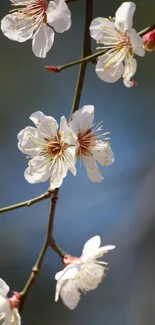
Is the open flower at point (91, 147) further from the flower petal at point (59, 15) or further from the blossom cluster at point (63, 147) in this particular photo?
the flower petal at point (59, 15)

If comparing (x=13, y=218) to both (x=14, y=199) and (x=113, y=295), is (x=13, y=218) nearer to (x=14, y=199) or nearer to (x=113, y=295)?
(x=14, y=199)

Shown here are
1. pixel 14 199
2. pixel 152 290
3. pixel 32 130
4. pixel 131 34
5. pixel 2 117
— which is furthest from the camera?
pixel 2 117

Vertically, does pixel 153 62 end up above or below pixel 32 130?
above

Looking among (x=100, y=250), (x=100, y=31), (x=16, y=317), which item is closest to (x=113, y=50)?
(x=100, y=31)

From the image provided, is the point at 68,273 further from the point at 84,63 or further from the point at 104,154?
the point at 84,63

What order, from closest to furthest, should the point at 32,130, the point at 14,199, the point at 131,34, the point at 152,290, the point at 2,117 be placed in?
the point at 131,34
the point at 32,130
the point at 152,290
the point at 14,199
the point at 2,117

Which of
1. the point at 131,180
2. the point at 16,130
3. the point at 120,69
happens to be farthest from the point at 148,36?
the point at 16,130

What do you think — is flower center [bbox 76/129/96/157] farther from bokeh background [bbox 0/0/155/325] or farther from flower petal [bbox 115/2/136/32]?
bokeh background [bbox 0/0/155/325]

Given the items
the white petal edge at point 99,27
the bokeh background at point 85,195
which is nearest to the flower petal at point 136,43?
the white petal edge at point 99,27

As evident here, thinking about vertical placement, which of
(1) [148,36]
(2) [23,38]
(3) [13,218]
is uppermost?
(3) [13,218]
